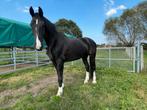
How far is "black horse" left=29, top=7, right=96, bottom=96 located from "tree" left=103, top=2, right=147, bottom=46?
20.5m

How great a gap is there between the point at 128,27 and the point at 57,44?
23021 millimetres

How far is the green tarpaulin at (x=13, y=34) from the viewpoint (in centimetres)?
675

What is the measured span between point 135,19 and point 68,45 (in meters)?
21.9

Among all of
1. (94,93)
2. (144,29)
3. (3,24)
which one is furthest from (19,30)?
(144,29)

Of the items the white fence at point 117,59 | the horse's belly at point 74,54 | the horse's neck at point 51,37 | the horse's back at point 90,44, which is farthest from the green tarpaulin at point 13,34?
the horse's neck at point 51,37

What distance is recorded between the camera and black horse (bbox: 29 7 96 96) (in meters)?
2.83

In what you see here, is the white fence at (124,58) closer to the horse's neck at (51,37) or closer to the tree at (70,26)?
the horse's neck at (51,37)

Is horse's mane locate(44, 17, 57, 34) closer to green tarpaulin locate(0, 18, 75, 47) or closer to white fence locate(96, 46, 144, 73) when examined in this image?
green tarpaulin locate(0, 18, 75, 47)

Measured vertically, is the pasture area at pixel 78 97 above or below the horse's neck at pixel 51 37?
below

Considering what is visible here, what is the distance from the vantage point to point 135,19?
910 inches

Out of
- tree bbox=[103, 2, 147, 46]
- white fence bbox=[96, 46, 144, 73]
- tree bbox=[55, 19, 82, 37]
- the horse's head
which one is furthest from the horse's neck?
tree bbox=[55, 19, 82, 37]

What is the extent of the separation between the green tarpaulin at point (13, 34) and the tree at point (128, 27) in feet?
59.9

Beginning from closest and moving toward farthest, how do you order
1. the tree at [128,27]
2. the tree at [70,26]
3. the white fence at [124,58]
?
the white fence at [124,58], the tree at [128,27], the tree at [70,26]

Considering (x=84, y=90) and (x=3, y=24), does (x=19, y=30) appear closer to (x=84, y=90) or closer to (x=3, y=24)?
(x=3, y=24)
